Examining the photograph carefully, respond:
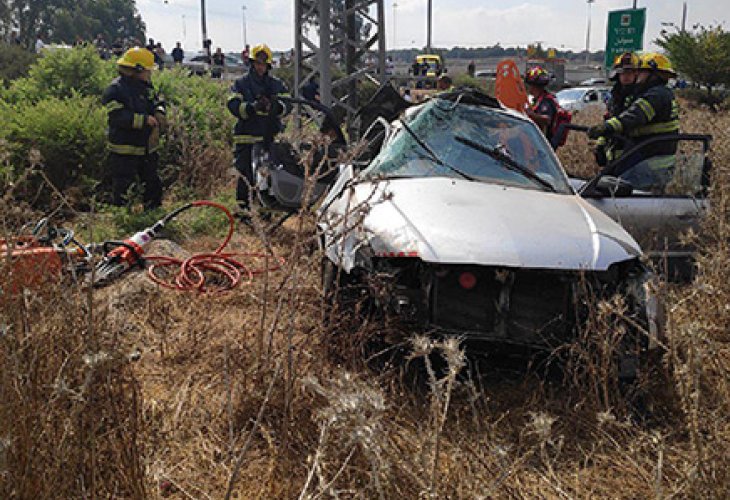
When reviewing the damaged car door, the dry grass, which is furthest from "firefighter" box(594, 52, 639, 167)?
the dry grass

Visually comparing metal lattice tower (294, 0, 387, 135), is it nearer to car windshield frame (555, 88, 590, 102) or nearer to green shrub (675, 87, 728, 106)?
car windshield frame (555, 88, 590, 102)

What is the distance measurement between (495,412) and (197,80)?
10018 mm

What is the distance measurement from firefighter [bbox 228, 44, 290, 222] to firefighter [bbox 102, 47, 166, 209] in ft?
2.85

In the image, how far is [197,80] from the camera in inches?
460

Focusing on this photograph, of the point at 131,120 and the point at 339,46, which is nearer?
the point at 131,120

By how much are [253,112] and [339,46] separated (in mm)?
4649

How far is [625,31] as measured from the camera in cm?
1052

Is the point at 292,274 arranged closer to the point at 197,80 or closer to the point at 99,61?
the point at 99,61

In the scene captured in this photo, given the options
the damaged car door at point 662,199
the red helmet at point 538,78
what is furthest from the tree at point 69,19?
the damaged car door at point 662,199

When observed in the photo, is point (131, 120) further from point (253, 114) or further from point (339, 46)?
point (339, 46)

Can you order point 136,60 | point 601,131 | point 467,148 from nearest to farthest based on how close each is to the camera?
point 467,148 < point 601,131 < point 136,60

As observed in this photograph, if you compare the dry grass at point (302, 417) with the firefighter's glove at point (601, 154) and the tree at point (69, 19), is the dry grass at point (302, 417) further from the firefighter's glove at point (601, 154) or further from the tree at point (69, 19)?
the tree at point (69, 19)

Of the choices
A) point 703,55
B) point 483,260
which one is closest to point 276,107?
point 483,260

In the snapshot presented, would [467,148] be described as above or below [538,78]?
below
